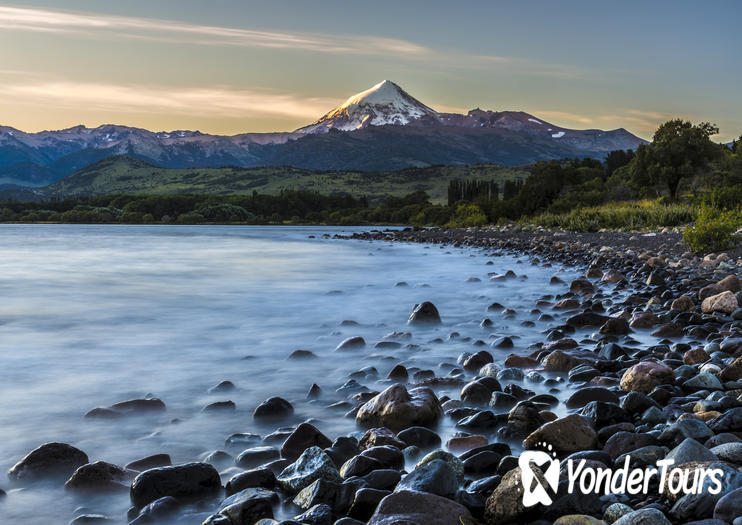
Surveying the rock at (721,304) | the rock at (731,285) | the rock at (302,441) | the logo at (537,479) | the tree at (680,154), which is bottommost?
the rock at (302,441)

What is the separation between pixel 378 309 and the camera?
12.0 m

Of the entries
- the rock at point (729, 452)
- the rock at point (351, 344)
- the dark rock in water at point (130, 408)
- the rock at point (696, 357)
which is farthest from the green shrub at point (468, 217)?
the rock at point (729, 452)

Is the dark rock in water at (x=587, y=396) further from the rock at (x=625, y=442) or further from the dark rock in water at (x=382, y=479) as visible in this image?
the dark rock in water at (x=382, y=479)

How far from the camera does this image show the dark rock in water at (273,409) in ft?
15.8

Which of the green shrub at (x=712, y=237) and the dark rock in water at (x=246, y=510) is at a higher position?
the green shrub at (x=712, y=237)

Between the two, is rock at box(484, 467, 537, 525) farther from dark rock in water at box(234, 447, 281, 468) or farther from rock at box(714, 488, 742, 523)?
dark rock in water at box(234, 447, 281, 468)

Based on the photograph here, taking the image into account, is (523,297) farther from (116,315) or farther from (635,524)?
(635,524)

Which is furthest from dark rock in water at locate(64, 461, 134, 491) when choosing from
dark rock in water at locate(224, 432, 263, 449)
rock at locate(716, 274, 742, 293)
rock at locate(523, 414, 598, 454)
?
rock at locate(716, 274, 742, 293)

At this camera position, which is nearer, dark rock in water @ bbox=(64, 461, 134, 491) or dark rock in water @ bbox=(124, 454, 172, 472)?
dark rock in water @ bbox=(64, 461, 134, 491)

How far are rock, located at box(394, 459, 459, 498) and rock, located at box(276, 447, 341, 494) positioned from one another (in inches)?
16.9

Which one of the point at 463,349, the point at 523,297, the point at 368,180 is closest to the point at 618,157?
the point at 523,297

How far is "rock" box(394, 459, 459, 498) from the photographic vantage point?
9.73ft

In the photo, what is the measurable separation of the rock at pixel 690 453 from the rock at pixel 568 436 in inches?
24.7

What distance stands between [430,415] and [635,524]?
2.09 m
